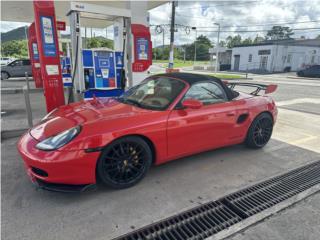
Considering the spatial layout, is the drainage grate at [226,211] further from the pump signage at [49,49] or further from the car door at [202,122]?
the pump signage at [49,49]

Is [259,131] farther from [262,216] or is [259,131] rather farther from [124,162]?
[124,162]

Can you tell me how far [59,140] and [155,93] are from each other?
1504mm

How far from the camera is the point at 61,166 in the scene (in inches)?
91.6

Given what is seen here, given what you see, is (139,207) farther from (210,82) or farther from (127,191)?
(210,82)

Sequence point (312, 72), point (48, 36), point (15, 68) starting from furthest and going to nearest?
point (312, 72)
point (15, 68)
point (48, 36)

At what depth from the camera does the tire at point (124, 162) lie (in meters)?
2.58

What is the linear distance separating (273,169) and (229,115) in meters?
1.03

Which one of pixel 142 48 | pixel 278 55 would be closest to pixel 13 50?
pixel 278 55

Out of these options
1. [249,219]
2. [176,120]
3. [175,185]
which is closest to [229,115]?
[176,120]

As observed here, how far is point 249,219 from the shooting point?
233 centimetres

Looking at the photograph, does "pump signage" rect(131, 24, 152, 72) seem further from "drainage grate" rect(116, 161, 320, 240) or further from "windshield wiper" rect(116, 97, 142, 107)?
"drainage grate" rect(116, 161, 320, 240)

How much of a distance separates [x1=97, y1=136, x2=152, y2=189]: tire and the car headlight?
38 centimetres

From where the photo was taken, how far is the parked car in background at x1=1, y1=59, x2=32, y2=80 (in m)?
16.4

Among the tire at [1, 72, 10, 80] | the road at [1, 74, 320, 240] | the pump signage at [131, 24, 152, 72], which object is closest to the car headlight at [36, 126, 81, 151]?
A: the road at [1, 74, 320, 240]
